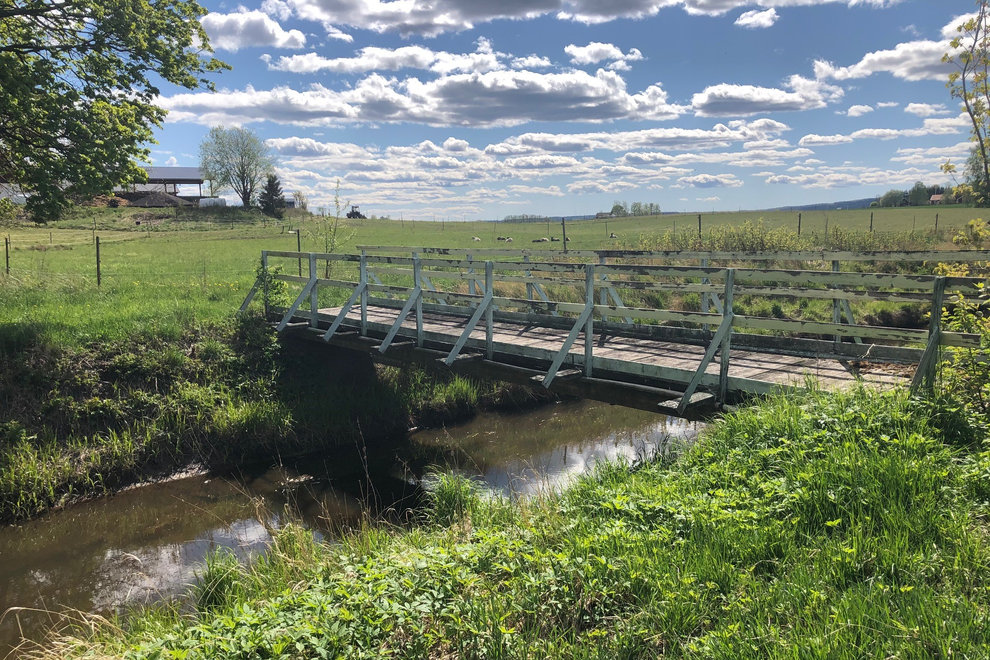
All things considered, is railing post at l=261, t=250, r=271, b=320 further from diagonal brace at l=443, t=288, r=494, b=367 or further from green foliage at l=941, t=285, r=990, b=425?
green foliage at l=941, t=285, r=990, b=425

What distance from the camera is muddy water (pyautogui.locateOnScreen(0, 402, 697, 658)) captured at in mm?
7480

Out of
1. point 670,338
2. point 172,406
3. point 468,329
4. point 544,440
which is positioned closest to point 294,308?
point 172,406

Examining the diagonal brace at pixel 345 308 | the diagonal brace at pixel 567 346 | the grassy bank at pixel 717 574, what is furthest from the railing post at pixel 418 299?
the grassy bank at pixel 717 574

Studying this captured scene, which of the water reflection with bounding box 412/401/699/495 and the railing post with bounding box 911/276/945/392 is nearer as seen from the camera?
the railing post with bounding box 911/276/945/392

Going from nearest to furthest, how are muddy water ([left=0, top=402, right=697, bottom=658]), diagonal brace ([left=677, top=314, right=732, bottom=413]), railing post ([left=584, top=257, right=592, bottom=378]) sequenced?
diagonal brace ([left=677, top=314, right=732, bottom=413]) < muddy water ([left=0, top=402, right=697, bottom=658]) < railing post ([left=584, top=257, right=592, bottom=378])

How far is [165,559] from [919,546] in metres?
8.08

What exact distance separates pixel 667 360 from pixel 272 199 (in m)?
68.4

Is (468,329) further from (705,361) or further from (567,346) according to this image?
(705,361)

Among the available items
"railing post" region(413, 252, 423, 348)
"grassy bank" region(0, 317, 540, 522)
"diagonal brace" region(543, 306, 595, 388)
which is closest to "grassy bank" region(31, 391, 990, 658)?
"diagonal brace" region(543, 306, 595, 388)

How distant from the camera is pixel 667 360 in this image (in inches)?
333

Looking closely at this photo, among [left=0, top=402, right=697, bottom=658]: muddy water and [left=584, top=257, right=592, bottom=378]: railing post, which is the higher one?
[left=584, top=257, right=592, bottom=378]: railing post

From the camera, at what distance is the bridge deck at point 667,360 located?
7095 millimetres

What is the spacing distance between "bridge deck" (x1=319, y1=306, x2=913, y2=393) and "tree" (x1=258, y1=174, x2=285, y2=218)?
62.0 meters

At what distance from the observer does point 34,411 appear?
10789 mm
